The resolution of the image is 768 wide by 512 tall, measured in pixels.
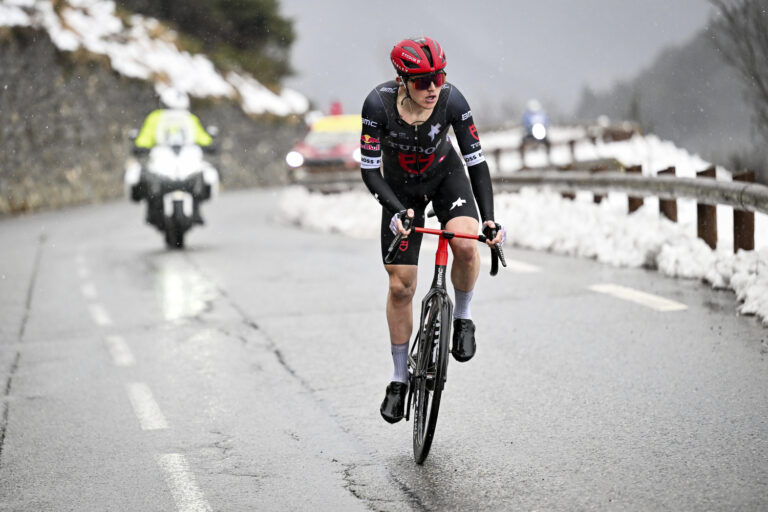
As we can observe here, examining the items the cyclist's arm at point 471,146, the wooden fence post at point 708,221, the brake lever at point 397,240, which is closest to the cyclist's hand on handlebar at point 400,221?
the brake lever at point 397,240

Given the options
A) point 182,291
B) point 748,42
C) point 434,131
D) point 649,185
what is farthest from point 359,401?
point 748,42

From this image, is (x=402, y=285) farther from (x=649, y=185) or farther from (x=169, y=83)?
→ (x=169, y=83)

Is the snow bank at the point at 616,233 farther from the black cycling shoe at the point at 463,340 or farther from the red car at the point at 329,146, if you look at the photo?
the red car at the point at 329,146

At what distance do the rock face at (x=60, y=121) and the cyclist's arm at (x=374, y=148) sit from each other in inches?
966

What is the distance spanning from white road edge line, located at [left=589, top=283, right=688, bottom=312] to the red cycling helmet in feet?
15.5

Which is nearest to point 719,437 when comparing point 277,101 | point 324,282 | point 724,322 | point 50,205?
point 724,322

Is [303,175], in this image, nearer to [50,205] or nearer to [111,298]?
[50,205]

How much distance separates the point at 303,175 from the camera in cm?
2620

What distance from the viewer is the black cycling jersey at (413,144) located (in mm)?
5738

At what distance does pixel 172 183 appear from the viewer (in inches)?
652

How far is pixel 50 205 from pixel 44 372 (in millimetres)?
24137

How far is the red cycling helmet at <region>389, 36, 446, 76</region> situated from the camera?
5441mm

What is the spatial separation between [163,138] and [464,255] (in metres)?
11.7

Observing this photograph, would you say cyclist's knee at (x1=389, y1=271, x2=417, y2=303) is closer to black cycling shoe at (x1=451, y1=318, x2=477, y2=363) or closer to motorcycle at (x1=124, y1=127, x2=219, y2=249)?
black cycling shoe at (x1=451, y1=318, x2=477, y2=363)
